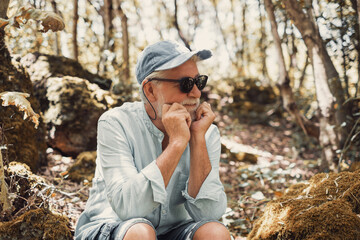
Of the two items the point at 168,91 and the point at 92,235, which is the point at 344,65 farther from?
the point at 92,235

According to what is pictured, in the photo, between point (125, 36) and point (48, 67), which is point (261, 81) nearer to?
point (125, 36)

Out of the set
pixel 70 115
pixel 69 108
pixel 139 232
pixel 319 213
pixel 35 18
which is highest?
pixel 35 18

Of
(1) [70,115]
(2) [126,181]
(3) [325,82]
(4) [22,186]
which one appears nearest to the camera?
(2) [126,181]

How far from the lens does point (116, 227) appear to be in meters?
2.12

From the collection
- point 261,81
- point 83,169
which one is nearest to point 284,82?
point 83,169

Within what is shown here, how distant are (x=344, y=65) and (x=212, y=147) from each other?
3.56 m

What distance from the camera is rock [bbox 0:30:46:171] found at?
3.64 meters

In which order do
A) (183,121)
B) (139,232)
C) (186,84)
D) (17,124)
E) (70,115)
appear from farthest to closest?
(70,115) → (17,124) → (186,84) → (183,121) → (139,232)

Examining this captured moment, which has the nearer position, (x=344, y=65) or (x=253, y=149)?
(x=344, y=65)

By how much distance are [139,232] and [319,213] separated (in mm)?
1331

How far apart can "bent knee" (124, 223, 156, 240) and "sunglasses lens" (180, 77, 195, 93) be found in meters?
0.98

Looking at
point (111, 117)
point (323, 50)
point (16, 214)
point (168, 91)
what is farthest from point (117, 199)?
point (323, 50)

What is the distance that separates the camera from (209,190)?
7.98 ft

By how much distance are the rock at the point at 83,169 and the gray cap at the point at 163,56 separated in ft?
8.04
